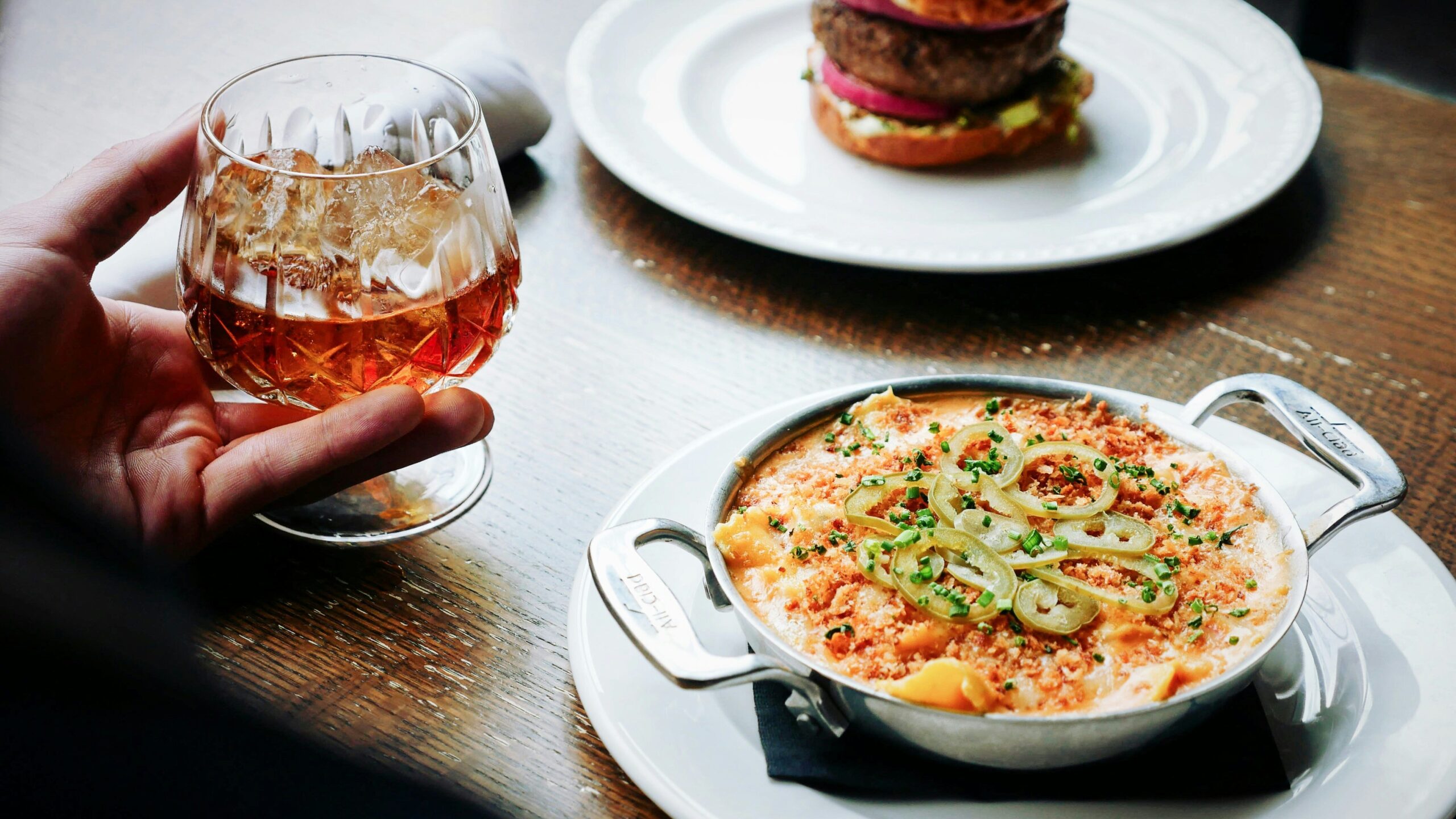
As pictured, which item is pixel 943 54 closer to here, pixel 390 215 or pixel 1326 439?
pixel 1326 439

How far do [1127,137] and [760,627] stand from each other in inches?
66.6

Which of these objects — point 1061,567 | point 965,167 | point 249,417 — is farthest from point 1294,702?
point 965,167

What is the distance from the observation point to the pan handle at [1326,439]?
1.11 m

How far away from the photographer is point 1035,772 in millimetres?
992

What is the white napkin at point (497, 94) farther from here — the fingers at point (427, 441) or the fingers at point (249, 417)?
the fingers at point (427, 441)

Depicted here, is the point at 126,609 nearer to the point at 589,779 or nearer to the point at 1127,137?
the point at 589,779

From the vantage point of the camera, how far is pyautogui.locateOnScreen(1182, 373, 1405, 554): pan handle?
1110 mm

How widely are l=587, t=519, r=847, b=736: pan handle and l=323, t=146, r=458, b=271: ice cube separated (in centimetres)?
40

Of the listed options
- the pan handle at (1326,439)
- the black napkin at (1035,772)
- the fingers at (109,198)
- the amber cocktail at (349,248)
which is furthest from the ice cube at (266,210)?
the pan handle at (1326,439)

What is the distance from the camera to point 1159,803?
3.23 feet

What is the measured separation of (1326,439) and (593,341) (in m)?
0.98

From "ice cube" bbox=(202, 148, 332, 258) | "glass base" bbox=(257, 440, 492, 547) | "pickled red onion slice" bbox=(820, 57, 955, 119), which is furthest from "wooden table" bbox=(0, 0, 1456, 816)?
"pickled red onion slice" bbox=(820, 57, 955, 119)

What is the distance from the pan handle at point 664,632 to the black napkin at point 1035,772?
0.10ft

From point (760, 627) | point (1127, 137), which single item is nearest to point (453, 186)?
point (760, 627)
